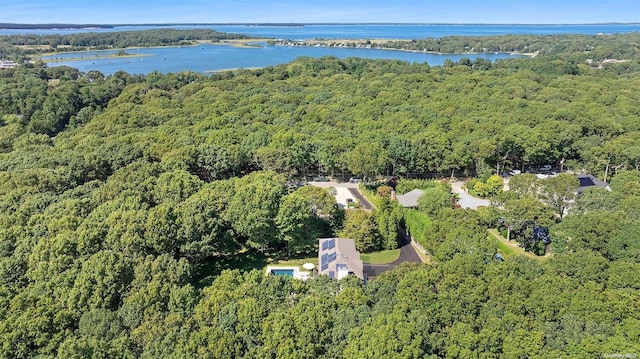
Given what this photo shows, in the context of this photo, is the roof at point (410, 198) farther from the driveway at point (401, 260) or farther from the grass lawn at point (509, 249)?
the grass lawn at point (509, 249)

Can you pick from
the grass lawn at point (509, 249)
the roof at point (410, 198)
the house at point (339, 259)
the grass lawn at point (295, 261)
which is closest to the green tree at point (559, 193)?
the grass lawn at point (509, 249)

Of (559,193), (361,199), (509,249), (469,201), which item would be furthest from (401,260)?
(559,193)

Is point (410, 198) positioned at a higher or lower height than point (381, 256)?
higher

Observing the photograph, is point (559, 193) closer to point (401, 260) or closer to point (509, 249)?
point (509, 249)

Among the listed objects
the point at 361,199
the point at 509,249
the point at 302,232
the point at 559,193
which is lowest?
the point at 509,249

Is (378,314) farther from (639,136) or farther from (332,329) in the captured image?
(639,136)

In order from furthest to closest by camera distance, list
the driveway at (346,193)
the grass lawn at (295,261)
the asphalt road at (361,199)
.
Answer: the driveway at (346,193) < the asphalt road at (361,199) < the grass lawn at (295,261)

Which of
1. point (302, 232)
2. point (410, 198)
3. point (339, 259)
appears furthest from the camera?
point (410, 198)
